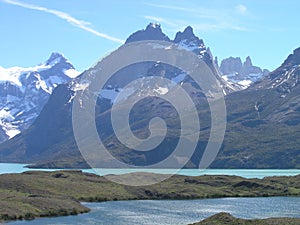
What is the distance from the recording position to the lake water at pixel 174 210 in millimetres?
123000

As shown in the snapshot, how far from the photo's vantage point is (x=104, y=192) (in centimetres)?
18238

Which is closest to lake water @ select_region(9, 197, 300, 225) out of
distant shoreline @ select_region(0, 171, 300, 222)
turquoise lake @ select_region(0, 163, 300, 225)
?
turquoise lake @ select_region(0, 163, 300, 225)

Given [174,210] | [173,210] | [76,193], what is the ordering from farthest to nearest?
[76,193] < [173,210] < [174,210]

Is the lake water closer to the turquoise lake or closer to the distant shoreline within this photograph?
the turquoise lake

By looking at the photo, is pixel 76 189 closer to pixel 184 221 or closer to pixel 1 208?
pixel 1 208

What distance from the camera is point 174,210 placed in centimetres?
14375

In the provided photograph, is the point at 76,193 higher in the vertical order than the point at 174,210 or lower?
higher

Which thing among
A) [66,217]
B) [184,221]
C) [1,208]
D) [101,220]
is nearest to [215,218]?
[184,221]

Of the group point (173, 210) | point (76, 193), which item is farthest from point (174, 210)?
point (76, 193)

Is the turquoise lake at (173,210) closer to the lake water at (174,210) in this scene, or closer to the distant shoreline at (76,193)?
the lake water at (174,210)

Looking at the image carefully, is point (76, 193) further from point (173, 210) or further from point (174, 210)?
point (174, 210)

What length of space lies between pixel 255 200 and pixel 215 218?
67.4 meters

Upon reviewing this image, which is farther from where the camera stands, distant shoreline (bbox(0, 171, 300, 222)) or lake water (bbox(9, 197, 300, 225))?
distant shoreline (bbox(0, 171, 300, 222))

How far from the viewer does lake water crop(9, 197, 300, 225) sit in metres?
123
